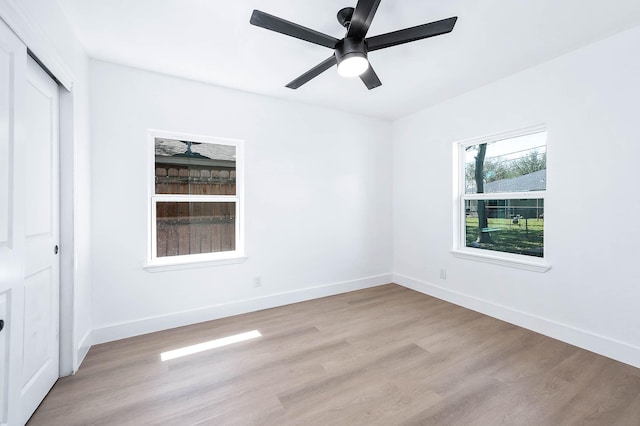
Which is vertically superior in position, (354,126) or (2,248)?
(354,126)

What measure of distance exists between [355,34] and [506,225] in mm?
2570

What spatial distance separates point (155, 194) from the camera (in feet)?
8.94

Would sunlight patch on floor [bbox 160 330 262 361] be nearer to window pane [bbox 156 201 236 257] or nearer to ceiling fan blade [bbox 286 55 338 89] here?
window pane [bbox 156 201 236 257]

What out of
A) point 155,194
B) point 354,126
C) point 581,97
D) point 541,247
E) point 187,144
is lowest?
point 541,247

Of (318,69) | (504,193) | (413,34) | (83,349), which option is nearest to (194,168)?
(318,69)

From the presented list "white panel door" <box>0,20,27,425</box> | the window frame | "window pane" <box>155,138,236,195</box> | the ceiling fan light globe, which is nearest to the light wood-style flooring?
"white panel door" <box>0,20,27,425</box>

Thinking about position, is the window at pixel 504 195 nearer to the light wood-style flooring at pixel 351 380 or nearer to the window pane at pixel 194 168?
the light wood-style flooring at pixel 351 380

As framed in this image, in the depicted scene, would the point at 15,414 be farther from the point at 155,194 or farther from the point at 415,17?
the point at 415,17

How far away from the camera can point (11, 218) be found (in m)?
1.26

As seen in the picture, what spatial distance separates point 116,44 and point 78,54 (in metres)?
0.28

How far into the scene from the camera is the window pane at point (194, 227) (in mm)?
2799

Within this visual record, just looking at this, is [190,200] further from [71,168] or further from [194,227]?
[71,168]

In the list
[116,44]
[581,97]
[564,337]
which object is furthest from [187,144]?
[564,337]

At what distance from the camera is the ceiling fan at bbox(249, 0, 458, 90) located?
59.9 inches
